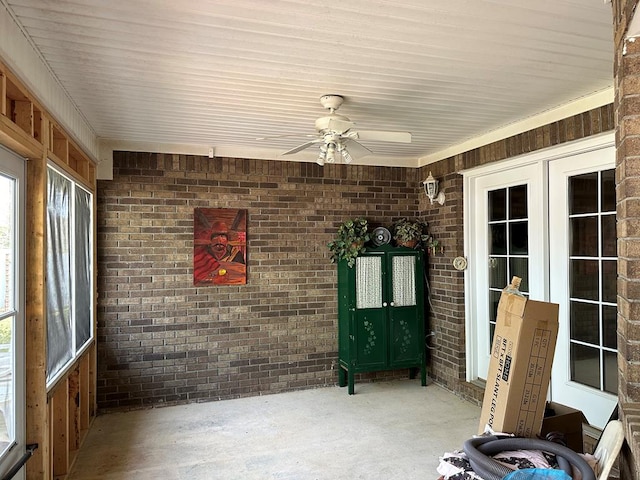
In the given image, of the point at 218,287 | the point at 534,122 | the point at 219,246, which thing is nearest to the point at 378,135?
the point at 534,122

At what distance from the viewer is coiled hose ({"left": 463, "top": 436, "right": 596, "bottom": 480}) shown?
1.66 metres

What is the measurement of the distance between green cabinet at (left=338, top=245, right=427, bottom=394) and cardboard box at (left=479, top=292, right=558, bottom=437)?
2.68 metres

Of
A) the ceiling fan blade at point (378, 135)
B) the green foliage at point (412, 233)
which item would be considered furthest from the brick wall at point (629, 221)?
the green foliage at point (412, 233)

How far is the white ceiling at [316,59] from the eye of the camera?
2.07m

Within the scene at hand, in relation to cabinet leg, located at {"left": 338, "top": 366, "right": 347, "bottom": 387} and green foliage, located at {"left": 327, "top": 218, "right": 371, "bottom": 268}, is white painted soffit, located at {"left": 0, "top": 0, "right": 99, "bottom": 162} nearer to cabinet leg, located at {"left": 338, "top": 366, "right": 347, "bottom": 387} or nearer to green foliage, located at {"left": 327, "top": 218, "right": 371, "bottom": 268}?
green foliage, located at {"left": 327, "top": 218, "right": 371, "bottom": 268}

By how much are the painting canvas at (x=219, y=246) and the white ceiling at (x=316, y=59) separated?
1065mm

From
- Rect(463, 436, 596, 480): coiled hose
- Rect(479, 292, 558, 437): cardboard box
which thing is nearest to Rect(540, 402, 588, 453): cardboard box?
Rect(479, 292, 558, 437): cardboard box

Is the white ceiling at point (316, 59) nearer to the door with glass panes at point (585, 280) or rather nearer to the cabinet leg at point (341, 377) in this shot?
the door with glass panes at point (585, 280)

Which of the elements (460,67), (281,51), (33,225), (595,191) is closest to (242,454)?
(33,225)

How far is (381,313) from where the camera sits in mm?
5004

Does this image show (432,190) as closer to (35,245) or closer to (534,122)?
(534,122)

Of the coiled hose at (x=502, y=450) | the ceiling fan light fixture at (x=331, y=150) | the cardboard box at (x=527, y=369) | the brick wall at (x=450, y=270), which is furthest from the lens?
the brick wall at (x=450, y=270)

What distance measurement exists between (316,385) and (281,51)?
3.78 m

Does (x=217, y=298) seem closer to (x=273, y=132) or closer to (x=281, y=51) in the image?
(x=273, y=132)
